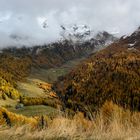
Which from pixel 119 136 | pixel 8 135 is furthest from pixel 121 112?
pixel 8 135

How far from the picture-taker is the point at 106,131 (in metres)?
10.6

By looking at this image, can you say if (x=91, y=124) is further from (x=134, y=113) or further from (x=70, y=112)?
(x=70, y=112)

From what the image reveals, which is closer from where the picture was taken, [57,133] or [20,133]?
[57,133]

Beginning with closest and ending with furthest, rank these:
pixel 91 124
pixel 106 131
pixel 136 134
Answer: pixel 136 134, pixel 106 131, pixel 91 124

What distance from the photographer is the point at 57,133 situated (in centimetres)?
1105

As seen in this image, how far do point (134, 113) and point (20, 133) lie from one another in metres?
3.39

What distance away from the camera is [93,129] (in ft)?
36.2

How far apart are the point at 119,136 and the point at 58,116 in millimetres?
3092

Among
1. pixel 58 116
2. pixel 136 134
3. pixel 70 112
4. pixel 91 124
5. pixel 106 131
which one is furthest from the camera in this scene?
pixel 70 112

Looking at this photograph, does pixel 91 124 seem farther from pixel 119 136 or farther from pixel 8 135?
pixel 8 135

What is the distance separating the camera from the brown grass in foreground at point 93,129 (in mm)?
10242

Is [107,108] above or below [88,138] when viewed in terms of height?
above

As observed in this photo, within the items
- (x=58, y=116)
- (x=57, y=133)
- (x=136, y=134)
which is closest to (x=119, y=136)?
(x=136, y=134)

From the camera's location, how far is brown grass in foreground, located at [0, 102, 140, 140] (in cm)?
1024
